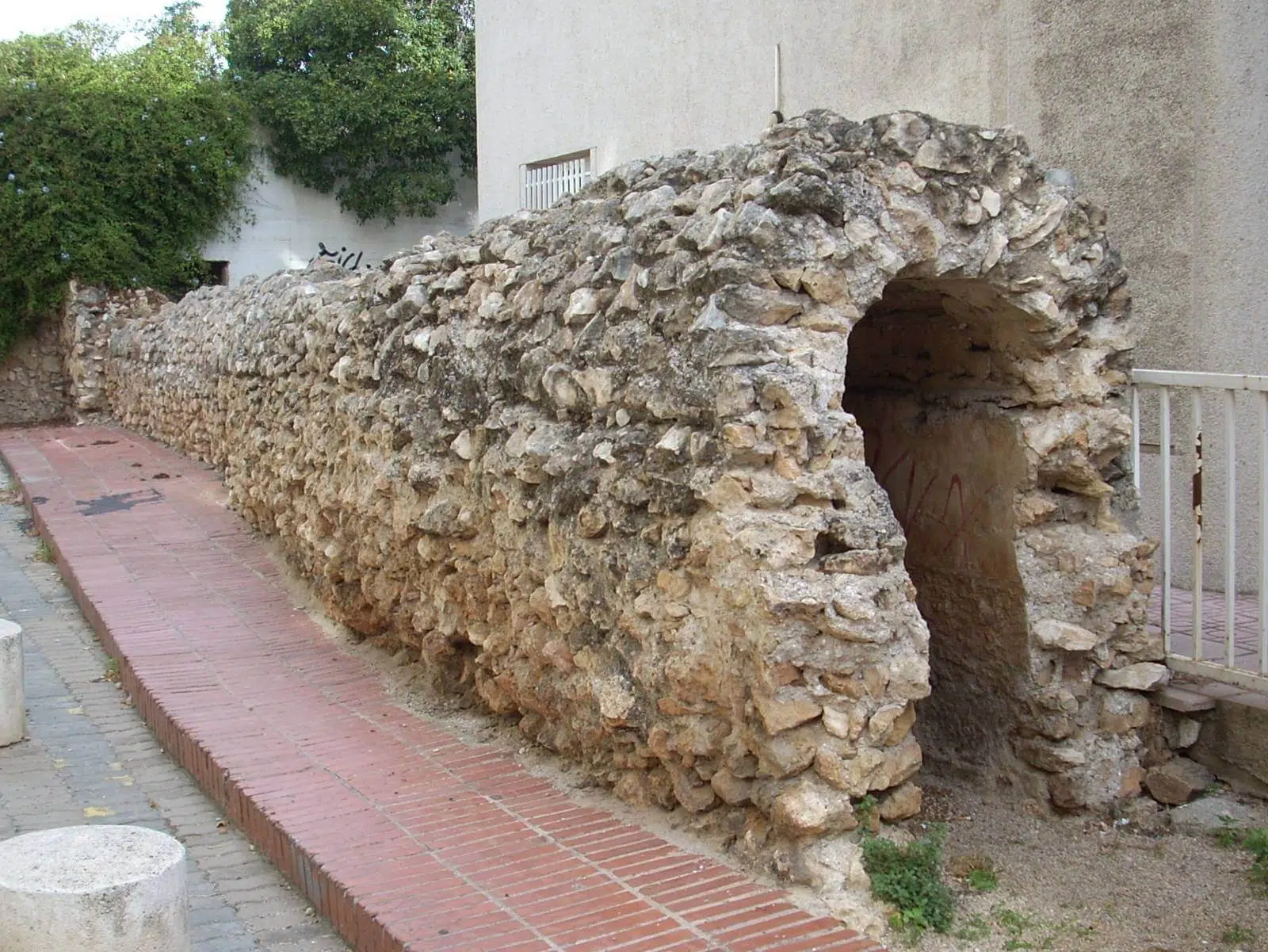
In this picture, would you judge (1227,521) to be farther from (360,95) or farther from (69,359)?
(360,95)

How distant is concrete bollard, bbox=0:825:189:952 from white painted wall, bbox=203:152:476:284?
49.5 feet

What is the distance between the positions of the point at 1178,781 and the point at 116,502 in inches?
297

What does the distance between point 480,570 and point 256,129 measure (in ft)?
51.3

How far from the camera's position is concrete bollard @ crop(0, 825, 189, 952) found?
3.07 m

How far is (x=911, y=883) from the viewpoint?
3.34 metres

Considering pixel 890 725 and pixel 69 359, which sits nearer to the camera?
pixel 890 725

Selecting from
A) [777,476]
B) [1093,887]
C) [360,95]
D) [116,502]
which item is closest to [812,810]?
[777,476]

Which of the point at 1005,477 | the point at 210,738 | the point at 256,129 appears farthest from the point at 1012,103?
the point at 256,129

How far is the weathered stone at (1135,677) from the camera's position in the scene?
432 cm

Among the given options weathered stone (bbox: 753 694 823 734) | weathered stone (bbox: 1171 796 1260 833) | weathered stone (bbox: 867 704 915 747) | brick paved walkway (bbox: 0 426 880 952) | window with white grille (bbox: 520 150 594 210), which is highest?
window with white grille (bbox: 520 150 594 210)

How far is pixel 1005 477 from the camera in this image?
4.48 meters

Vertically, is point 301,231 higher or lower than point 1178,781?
higher

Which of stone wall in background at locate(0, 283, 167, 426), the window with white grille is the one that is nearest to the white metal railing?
the window with white grille

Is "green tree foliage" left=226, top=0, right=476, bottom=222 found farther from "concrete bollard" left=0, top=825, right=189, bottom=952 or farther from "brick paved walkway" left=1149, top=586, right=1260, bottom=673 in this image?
"concrete bollard" left=0, top=825, right=189, bottom=952
